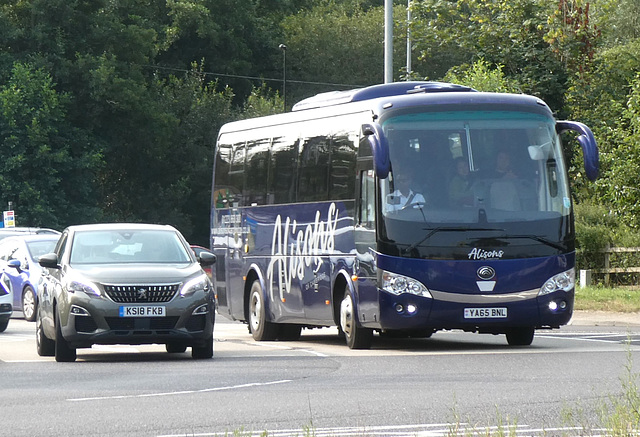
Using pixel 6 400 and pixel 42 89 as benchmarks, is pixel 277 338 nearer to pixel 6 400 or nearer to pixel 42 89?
pixel 6 400

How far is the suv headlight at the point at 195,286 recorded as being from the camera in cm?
Result: 1748

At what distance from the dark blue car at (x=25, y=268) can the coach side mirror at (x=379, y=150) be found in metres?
12.7

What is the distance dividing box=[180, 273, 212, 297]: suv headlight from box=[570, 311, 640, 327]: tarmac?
34.8ft

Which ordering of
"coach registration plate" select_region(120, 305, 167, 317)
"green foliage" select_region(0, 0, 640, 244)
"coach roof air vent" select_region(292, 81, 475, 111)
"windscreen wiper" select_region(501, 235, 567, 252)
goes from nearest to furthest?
"coach registration plate" select_region(120, 305, 167, 317) → "windscreen wiper" select_region(501, 235, 567, 252) → "coach roof air vent" select_region(292, 81, 475, 111) → "green foliage" select_region(0, 0, 640, 244)

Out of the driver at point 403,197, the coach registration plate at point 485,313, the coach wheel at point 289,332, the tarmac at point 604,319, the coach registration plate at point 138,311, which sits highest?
the driver at point 403,197

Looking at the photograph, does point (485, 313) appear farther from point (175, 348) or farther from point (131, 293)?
point (131, 293)

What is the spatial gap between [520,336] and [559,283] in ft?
6.05

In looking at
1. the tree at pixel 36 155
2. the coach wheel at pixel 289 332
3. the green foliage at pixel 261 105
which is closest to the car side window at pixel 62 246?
the coach wheel at pixel 289 332

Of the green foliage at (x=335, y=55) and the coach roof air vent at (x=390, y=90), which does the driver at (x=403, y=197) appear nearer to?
the coach roof air vent at (x=390, y=90)

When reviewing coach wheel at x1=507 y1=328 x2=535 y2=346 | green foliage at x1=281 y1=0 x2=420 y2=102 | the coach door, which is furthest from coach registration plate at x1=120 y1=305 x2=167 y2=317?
green foliage at x1=281 y1=0 x2=420 y2=102

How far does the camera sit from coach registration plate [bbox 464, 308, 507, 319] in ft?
60.2

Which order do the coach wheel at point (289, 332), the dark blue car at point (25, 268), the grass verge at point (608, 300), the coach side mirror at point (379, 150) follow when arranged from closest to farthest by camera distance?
the coach side mirror at point (379, 150)
the coach wheel at point (289, 332)
the grass verge at point (608, 300)
the dark blue car at point (25, 268)

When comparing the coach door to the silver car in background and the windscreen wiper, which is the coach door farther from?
the silver car in background

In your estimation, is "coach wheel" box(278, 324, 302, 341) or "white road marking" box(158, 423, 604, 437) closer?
"white road marking" box(158, 423, 604, 437)
